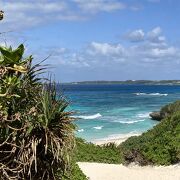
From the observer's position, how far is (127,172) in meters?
19.3

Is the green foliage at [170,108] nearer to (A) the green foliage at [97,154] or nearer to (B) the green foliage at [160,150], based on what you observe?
(A) the green foliage at [97,154]

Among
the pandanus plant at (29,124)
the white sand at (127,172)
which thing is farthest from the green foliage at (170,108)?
the pandanus plant at (29,124)

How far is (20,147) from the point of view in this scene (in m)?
8.80

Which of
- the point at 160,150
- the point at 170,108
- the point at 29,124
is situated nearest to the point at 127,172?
the point at 160,150

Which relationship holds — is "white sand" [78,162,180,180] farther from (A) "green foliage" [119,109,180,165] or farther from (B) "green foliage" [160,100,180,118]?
(B) "green foliage" [160,100,180,118]

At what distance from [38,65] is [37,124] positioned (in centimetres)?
105

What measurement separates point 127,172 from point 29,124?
35.9 ft

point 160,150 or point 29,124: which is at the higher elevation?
point 29,124

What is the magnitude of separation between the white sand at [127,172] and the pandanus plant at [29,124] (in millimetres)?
8923

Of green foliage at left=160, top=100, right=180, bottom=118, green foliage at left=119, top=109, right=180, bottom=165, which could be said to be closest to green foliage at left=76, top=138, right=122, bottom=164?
green foliage at left=119, top=109, right=180, bottom=165

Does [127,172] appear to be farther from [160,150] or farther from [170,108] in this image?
[170,108]

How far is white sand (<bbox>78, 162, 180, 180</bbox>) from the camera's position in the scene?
60.1 ft

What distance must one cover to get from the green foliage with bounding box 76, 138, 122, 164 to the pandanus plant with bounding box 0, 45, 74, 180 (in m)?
12.0

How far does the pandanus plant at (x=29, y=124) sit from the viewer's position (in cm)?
857
